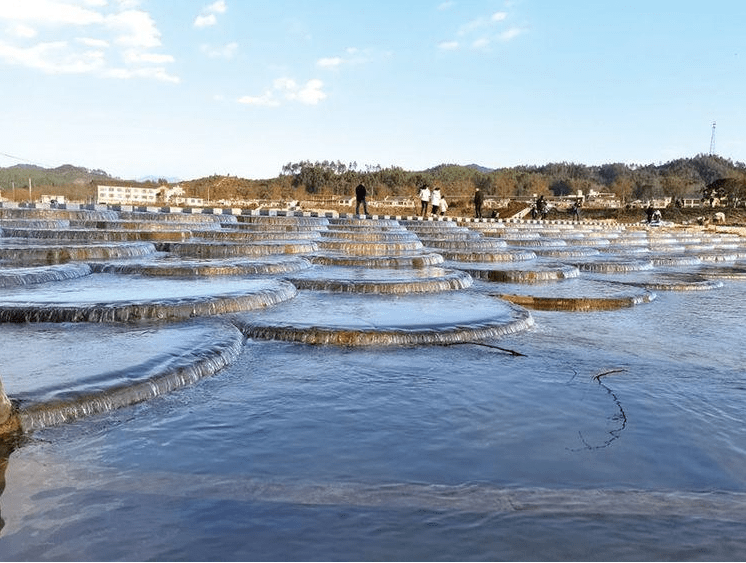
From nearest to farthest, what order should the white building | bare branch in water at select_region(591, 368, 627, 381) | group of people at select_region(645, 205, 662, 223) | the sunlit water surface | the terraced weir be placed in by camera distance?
the sunlit water surface
the terraced weir
bare branch in water at select_region(591, 368, 627, 381)
group of people at select_region(645, 205, 662, 223)
the white building

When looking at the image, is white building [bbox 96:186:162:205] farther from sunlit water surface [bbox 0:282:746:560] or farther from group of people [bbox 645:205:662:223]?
sunlit water surface [bbox 0:282:746:560]

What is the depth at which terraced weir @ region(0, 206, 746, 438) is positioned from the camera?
4707 mm

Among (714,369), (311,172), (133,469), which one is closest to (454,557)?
(133,469)

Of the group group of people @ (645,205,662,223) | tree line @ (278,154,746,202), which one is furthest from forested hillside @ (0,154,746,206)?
group of people @ (645,205,662,223)

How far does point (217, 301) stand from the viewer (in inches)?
295

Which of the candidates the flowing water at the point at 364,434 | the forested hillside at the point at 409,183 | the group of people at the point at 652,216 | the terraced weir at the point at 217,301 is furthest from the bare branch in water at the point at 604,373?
the forested hillside at the point at 409,183

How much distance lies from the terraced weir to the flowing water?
0.13 ft

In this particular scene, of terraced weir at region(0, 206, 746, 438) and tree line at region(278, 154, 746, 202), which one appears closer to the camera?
terraced weir at region(0, 206, 746, 438)

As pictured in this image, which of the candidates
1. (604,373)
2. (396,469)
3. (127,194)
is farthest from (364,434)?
(127,194)

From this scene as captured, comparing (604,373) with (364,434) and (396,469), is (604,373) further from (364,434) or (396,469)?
(396,469)

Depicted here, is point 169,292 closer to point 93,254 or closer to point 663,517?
point 93,254

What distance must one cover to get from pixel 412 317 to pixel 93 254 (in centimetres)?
665

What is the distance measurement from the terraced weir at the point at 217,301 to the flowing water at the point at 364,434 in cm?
4

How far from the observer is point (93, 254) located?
11656mm
